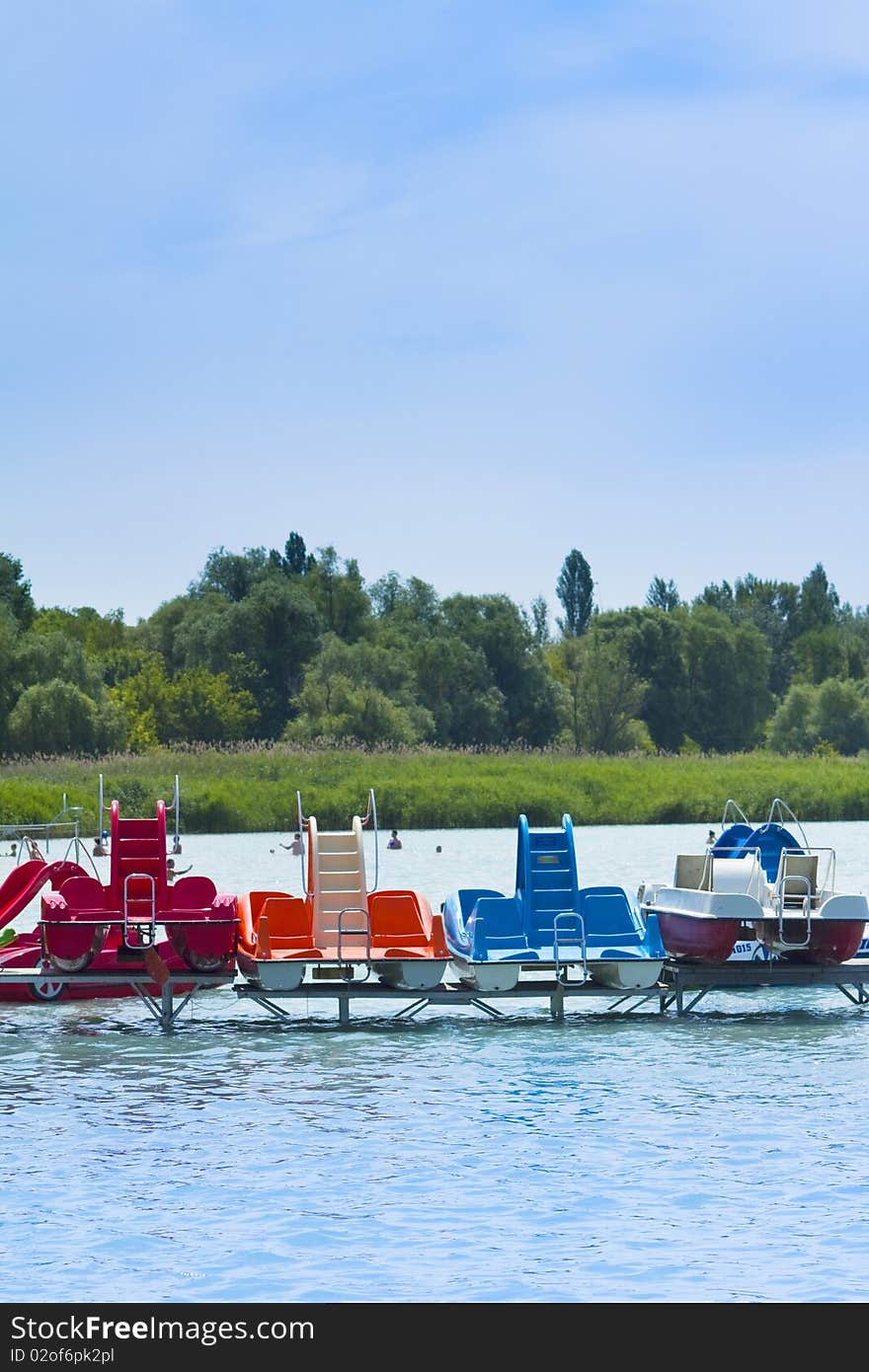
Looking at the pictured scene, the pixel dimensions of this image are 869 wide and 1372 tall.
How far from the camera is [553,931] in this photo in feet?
59.7

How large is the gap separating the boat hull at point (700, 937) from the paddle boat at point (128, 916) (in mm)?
4840

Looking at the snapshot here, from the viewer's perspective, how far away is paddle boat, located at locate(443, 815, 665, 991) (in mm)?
17562

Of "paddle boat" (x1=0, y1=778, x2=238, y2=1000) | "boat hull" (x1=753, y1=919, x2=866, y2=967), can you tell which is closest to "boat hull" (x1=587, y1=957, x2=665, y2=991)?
"boat hull" (x1=753, y1=919, x2=866, y2=967)

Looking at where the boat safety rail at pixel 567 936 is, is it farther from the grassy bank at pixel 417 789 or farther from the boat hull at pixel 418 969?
the grassy bank at pixel 417 789

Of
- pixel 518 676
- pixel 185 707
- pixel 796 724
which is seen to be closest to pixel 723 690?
pixel 796 724

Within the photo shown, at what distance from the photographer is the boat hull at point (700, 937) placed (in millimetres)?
18000

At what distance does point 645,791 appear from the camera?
6069 cm

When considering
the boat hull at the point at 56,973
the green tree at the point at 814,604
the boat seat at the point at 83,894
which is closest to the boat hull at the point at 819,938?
the boat hull at the point at 56,973

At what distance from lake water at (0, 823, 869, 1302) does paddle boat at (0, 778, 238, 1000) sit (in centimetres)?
92

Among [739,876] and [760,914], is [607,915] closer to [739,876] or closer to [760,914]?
[760,914]

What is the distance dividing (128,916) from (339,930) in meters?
2.58

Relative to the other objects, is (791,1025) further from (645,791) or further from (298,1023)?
(645,791)
